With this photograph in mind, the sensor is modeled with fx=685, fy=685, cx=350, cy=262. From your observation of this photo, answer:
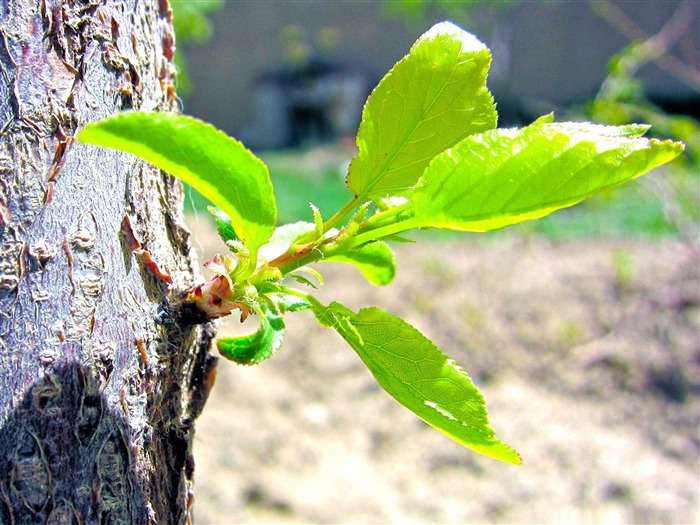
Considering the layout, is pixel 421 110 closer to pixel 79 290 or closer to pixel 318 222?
pixel 318 222

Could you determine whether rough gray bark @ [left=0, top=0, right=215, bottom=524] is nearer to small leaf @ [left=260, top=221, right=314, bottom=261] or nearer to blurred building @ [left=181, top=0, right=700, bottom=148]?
small leaf @ [left=260, top=221, right=314, bottom=261]

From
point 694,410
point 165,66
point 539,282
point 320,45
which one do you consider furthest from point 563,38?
point 165,66

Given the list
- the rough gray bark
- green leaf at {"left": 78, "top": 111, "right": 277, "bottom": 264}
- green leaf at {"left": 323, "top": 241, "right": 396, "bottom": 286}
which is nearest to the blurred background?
green leaf at {"left": 323, "top": 241, "right": 396, "bottom": 286}

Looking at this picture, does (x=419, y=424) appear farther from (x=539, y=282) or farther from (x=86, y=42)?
(x=86, y=42)

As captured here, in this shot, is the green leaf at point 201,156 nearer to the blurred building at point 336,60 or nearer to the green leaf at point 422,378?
the green leaf at point 422,378

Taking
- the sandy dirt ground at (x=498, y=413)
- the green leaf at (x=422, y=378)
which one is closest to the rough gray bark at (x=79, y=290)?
the green leaf at (x=422, y=378)

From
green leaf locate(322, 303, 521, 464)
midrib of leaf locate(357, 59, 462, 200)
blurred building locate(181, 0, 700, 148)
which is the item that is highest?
blurred building locate(181, 0, 700, 148)
